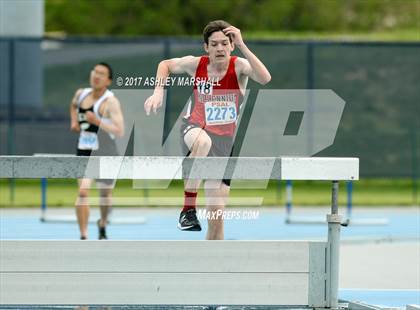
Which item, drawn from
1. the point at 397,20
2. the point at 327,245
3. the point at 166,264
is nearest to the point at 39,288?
the point at 166,264

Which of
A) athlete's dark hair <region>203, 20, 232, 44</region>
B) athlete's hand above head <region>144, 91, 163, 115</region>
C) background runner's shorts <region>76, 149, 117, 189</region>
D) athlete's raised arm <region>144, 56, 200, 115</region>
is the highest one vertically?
athlete's dark hair <region>203, 20, 232, 44</region>

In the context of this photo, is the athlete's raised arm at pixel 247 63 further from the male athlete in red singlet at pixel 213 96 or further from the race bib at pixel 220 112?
the race bib at pixel 220 112

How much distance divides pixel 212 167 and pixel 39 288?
1458 millimetres

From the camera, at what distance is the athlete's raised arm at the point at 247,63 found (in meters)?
9.69

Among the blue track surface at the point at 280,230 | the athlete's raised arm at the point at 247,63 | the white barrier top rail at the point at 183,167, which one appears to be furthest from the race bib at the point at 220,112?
the blue track surface at the point at 280,230

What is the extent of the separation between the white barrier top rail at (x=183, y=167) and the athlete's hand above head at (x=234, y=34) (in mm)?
1293

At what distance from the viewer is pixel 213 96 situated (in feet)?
32.7

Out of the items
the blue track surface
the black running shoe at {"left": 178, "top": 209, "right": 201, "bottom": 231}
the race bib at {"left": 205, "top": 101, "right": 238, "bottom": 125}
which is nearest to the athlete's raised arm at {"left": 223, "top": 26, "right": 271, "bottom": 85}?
the race bib at {"left": 205, "top": 101, "right": 238, "bottom": 125}

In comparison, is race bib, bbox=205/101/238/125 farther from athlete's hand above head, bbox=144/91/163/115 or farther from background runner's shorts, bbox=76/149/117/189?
background runner's shorts, bbox=76/149/117/189

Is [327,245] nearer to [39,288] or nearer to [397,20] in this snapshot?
[39,288]

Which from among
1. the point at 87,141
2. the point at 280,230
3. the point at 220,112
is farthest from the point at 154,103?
the point at 280,230

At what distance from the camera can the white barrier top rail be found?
8.65 metres

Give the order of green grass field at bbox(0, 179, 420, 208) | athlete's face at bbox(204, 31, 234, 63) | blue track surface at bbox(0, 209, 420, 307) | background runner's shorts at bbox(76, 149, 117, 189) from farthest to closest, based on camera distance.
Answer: green grass field at bbox(0, 179, 420, 208)
background runner's shorts at bbox(76, 149, 117, 189)
blue track surface at bbox(0, 209, 420, 307)
athlete's face at bbox(204, 31, 234, 63)

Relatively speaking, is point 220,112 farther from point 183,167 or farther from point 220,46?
point 183,167
